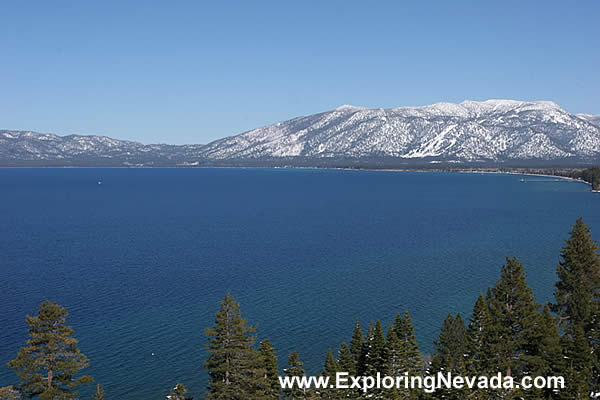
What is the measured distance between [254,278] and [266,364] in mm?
49291

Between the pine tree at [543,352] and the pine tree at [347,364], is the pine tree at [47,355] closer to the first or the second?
the pine tree at [347,364]

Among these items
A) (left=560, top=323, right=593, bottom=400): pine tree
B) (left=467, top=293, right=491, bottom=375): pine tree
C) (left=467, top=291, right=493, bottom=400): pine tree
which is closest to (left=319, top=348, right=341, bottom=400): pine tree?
(left=467, top=291, right=493, bottom=400): pine tree

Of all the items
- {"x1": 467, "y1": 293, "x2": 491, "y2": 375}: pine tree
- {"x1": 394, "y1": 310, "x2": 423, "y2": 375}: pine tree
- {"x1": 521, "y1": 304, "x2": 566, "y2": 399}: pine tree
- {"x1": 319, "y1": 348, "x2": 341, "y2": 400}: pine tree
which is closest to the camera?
{"x1": 319, "y1": 348, "x2": 341, "y2": 400}: pine tree

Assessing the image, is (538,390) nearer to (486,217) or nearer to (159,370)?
(159,370)

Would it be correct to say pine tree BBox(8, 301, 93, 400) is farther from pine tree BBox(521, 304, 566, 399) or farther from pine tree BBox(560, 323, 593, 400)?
pine tree BBox(560, 323, 593, 400)

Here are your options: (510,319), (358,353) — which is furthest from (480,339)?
(358,353)

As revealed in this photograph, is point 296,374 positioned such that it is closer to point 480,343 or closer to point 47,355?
point 480,343

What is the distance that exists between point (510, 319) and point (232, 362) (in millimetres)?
20919

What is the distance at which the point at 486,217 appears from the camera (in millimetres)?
166625

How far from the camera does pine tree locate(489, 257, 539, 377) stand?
3747 cm

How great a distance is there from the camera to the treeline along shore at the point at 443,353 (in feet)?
103

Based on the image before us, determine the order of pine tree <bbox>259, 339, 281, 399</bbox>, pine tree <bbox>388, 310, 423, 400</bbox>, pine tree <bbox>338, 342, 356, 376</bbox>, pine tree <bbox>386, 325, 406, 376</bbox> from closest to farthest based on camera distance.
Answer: pine tree <bbox>388, 310, 423, 400</bbox>
pine tree <bbox>259, 339, 281, 399</bbox>
pine tree <bbox>386, 325, 406, 376</bbox>
pine tree <bbox>338, 342, 356, 376</bbox>

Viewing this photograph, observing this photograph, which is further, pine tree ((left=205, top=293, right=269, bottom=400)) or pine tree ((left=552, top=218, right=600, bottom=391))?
pine tree ((left=552, top=218, right=600, bottom=391))

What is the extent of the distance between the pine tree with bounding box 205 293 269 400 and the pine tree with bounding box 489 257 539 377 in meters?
17.2
